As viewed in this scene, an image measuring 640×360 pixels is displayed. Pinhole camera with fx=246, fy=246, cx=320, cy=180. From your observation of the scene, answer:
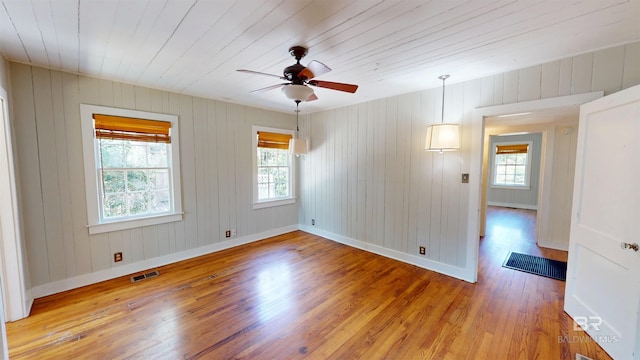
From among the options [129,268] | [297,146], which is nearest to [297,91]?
[297,146]

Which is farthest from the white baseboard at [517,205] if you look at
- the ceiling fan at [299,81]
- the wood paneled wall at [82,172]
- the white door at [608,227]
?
the ceiling fan at [299,81]

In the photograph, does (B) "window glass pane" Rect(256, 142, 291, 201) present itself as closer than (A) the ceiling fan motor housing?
No

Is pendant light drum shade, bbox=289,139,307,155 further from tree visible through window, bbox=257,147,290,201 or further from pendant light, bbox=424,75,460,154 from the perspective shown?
pendant light, bbox=424,75,460,154

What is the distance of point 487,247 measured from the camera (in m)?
4.24

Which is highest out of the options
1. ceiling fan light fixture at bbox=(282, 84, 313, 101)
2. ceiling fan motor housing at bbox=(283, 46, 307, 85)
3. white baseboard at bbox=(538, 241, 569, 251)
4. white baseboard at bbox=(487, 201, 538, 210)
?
ceiling fan motor housing at bbox=(283, 46, 307, 85)

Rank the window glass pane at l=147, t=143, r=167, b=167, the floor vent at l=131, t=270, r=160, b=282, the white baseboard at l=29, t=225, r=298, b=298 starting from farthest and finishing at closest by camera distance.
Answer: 1. the window glass pane at l=147, t=143, r=167, b=167
2. the floor vent at l=131, t=270, r=160, b=282
3. the white baseboard at l=29, t=225, r=298, b=298

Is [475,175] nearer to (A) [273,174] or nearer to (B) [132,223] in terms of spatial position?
(A) [273,174]

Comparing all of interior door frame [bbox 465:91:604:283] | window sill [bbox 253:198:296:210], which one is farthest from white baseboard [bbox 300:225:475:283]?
window sill [bbox 253:198:296:210]

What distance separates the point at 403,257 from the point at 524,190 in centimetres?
675

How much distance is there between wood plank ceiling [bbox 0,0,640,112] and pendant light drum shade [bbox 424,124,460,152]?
581 mm

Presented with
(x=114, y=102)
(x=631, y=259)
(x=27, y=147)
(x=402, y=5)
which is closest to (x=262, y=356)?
(x=402, y=5)

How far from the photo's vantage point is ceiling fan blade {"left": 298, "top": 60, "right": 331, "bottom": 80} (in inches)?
71.9

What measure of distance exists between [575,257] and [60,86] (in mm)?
5493

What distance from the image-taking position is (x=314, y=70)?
6.35 feet
